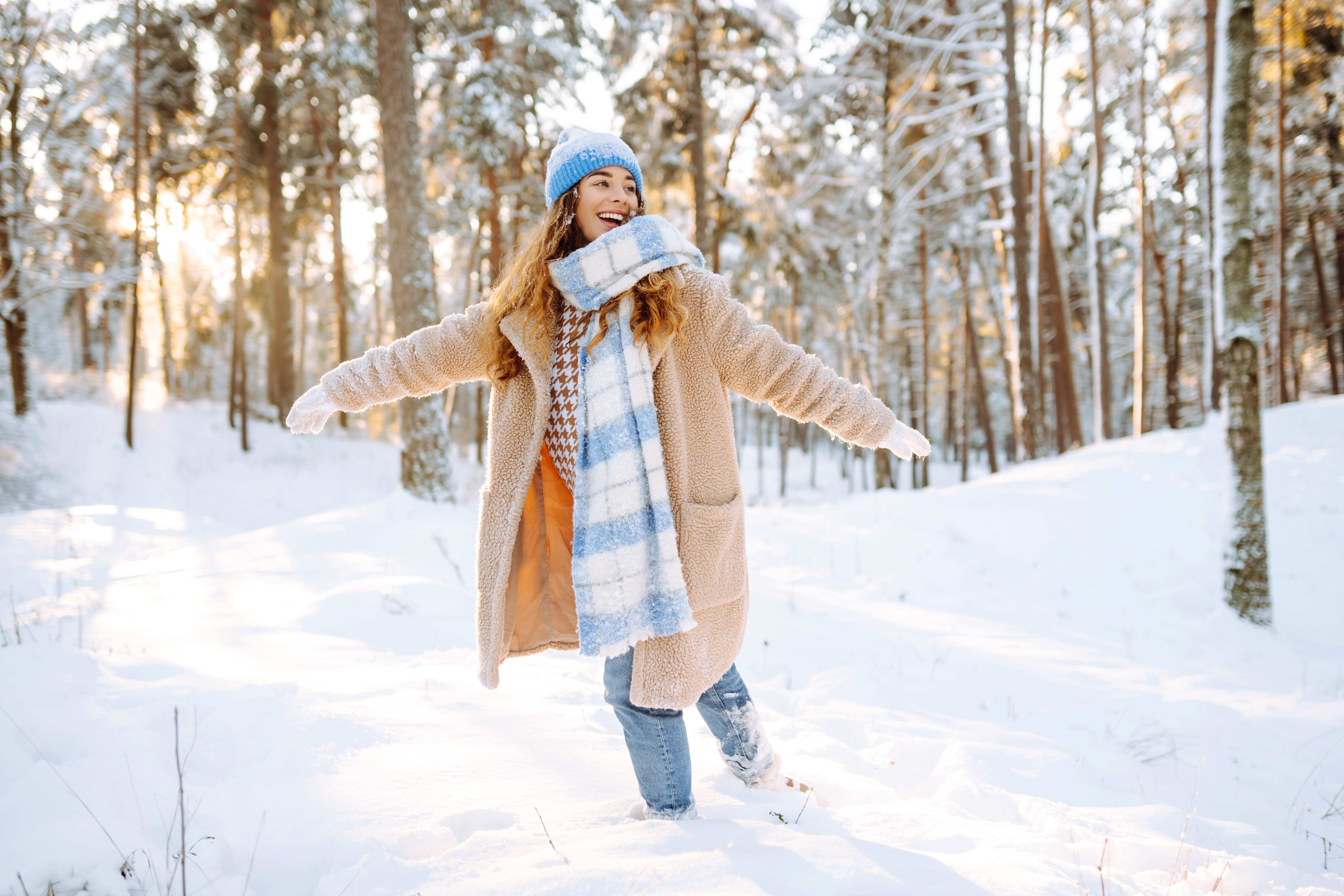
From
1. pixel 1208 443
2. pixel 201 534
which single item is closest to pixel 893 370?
pixel 1208 443

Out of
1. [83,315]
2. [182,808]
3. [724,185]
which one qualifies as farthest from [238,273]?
[182,808]

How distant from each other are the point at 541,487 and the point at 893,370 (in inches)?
996

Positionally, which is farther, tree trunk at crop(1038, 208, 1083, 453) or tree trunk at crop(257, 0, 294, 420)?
tree trunk at crop(257, 0, 294, 420)

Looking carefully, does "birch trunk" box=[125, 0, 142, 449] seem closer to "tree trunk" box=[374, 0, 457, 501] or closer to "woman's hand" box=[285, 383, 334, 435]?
"tree trunk" box=[374, 0, 457, 501]

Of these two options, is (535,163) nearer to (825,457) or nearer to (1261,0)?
(1261,0)

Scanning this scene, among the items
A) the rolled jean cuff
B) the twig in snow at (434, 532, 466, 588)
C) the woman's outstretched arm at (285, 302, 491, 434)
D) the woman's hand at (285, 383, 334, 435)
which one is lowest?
the rolled jean cuff

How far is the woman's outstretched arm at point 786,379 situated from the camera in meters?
2.05

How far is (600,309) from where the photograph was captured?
6.52 ft

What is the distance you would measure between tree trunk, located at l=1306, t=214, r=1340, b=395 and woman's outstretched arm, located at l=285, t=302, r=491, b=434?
20.9 m

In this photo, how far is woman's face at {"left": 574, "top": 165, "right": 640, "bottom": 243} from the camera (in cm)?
210

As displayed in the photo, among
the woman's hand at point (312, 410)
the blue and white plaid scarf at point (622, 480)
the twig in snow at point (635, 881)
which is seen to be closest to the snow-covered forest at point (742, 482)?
the twig in snow at point (635, 881)

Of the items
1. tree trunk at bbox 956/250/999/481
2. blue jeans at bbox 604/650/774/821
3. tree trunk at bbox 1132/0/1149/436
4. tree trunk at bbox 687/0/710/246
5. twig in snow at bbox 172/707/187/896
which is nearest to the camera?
twig in snow at bbox 172/707/187/896

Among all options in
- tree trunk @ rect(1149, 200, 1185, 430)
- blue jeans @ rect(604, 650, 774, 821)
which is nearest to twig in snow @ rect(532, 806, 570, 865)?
blue jeans @ rect(604, 650, 774, 821)

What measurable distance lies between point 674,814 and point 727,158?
14.5m
